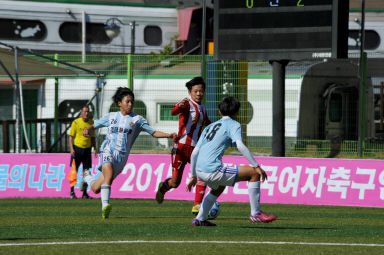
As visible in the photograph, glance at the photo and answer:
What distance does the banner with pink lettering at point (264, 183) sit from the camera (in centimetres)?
1489

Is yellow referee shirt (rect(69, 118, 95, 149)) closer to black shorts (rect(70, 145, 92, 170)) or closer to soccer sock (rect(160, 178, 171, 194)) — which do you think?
black shorts (rect(70, 145, 92, 170))

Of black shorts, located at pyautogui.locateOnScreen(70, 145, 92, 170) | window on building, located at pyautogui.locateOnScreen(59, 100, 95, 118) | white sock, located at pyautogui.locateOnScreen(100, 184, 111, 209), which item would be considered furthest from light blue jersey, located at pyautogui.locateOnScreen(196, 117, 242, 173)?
window on building, located at pyautogui.locateOnScreen(59, 100, 95, 118)

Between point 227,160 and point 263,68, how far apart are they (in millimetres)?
5609

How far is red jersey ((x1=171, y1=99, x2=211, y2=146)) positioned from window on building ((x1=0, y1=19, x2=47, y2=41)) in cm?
2262

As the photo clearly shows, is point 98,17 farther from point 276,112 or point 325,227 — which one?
point 325,227

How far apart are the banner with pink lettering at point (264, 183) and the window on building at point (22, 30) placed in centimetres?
1701

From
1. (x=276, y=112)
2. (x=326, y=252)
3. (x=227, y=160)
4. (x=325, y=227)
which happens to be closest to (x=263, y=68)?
(x=276, y=112)

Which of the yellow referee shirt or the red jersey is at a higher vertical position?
the red jersey

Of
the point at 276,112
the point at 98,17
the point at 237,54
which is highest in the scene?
the point at 98,17

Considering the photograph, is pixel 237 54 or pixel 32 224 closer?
pixel 32 224

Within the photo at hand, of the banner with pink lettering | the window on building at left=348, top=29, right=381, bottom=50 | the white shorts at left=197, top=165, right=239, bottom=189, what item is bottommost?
the banner with pink lettering

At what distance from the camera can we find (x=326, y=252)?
7.56 m

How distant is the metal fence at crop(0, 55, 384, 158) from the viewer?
18969mm

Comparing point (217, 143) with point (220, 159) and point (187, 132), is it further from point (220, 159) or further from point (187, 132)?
point (187, 132)
